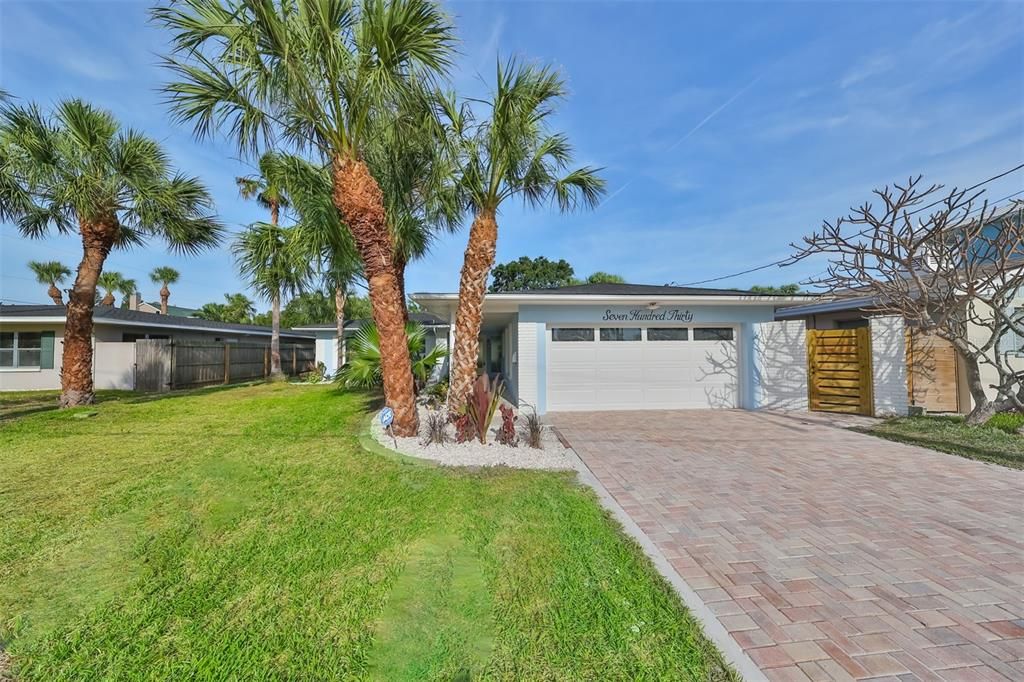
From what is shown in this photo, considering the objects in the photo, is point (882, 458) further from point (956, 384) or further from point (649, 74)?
point (649, 74)

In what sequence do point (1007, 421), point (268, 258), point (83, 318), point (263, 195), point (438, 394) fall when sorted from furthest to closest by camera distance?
1. point (263, 195)
2. point (268, 258)
3. point (83, 318)
4. point (438, 394)
5. point (1007, 421)

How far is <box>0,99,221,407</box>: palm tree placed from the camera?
9359mm

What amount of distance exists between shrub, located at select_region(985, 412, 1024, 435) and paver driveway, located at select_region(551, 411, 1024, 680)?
2.77 metres

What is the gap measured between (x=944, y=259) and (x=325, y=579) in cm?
1125

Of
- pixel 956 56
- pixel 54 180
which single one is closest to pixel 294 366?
pixel 54 180

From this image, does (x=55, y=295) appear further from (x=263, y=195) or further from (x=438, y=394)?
(x=438, y=394)

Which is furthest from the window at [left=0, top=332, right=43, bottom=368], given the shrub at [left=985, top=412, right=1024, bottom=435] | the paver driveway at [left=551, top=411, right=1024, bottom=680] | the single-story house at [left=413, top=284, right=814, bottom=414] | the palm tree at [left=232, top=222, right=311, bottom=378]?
the shrub at [left=985, top=412, right=1024, bottom=435]

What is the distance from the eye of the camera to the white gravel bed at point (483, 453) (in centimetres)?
591

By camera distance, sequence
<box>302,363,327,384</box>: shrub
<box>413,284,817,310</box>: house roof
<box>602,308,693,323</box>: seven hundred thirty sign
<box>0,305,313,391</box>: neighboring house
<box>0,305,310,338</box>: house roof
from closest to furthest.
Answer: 1. <box>413,284,817,310</box>: house roof
2. <box>602,308,693,323</box>: seven hundred thirty sign
3. <box>0,305,310,338</box>: house roof
4. <box>0,305,313,391</box>: neighboring house
5. <box>302,363,327,384</box>: shrub

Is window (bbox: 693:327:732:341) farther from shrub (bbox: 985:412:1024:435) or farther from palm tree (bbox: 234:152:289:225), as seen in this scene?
palm tree (bbox: 234:152:289:225)

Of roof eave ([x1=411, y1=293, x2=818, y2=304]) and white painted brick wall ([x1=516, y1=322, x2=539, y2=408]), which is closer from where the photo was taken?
roof eave ([x1=411, y1=293, x2=818, y2=304])

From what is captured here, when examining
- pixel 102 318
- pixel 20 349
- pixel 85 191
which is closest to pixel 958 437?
pixel 85 191

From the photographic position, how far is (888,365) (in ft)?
30.8

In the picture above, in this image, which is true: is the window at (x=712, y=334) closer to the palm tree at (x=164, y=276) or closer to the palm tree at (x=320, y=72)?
the palm tree at (x=320, y=72)
